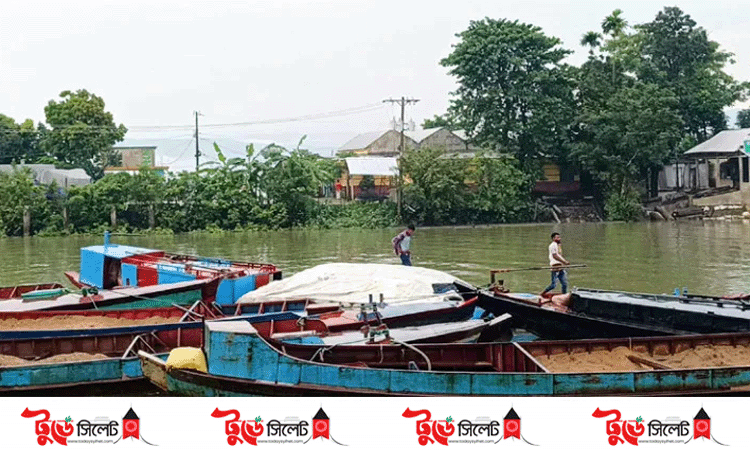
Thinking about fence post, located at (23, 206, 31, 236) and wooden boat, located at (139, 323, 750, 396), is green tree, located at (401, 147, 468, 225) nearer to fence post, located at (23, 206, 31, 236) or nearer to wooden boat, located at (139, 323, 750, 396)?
fence post, located at (23, 206, 31, 236)

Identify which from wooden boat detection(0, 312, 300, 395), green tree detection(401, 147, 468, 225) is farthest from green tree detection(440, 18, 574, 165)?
wooden boat detection(0, 312, 300, 395)

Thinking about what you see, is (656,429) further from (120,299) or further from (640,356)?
(120,299)

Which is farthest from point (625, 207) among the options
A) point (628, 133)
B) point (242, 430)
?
point (242, 430)

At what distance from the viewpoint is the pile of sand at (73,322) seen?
1037 cm

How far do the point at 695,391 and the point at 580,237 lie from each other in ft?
77.2

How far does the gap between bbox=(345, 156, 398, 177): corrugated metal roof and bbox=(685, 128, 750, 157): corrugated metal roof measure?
594 inches

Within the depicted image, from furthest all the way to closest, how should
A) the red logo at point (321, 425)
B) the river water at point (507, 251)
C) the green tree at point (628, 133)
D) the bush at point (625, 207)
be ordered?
1. the bush at point (625, 207)
2. the green tree at point (628, 133)
3. the river water at point (507, 251)
4. the red logo at point (321, 425)

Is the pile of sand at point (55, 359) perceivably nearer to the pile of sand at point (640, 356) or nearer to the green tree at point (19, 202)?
the pile of sand at point (640, 356)

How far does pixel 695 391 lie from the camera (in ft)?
24.9

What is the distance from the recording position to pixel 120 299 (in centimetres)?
1158

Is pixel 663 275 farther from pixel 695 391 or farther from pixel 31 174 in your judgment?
pixel 31 174

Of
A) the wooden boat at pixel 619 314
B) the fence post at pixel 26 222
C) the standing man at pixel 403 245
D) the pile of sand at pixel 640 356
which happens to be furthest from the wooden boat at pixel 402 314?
the fence post at pixel 26 222

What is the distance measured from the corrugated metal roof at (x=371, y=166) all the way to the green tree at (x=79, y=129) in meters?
13.0

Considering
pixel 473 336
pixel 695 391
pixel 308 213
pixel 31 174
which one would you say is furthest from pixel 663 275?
pixel 31 174
